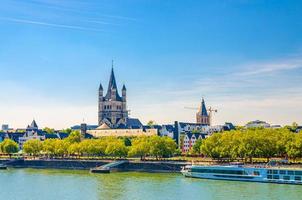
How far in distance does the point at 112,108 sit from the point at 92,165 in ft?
246

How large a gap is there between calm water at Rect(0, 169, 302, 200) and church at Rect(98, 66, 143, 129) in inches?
3666

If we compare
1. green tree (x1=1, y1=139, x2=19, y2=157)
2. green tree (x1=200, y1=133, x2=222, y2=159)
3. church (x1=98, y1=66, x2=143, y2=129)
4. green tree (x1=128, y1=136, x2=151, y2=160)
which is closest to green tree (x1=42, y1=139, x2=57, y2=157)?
green tree (x1=1, y1=139, x2=19, y2=157)

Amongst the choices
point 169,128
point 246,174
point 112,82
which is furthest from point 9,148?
point 246,174

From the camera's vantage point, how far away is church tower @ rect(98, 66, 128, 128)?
163 meters

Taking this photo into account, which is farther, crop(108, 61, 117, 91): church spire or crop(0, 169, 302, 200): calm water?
crop(108, 61, 117, 91): church spire

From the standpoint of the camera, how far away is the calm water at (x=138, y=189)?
50.7m

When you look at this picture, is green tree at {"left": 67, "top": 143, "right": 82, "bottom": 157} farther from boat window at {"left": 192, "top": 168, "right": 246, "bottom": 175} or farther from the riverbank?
boat window at {"left": 192, "top": 168, "right": 246, "bottom": 175}

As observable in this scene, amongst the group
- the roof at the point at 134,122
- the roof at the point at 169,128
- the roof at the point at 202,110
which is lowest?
the roof at the point at 169,128

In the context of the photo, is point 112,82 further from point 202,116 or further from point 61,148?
point 61,148

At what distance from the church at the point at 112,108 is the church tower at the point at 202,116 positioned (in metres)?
30.8

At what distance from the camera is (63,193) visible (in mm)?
53781

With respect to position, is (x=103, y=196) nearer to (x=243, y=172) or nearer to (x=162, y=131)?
(x=243, y=172)

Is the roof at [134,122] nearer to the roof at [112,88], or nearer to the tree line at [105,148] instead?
the roof at [112,88]

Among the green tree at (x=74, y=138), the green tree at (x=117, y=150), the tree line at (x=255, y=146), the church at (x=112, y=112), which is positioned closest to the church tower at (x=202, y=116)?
the church at (x=112, y=112)
